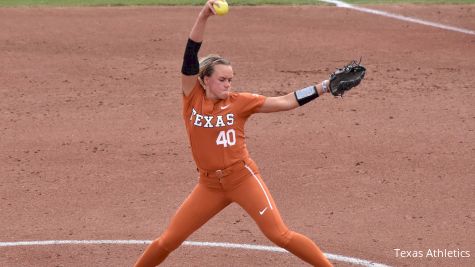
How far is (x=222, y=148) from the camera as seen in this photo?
25.3 feet

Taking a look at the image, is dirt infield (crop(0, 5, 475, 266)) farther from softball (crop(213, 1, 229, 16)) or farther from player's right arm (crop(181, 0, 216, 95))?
softball (crop(213, 1, 229, 16))

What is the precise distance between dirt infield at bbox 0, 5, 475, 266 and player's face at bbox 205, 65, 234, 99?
1859 mm

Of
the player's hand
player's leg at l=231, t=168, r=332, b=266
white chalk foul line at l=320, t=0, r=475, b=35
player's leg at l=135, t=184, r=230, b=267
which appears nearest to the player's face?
the player's hand

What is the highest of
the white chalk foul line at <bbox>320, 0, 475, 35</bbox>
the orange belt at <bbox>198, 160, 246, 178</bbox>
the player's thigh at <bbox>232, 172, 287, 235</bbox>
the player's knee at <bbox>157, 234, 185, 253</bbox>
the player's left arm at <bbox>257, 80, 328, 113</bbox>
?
the white chalk foul line at <bbox>320, 0, 475, 35</bbox>

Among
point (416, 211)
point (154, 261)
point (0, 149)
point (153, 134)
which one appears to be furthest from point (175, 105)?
point (154, 261)

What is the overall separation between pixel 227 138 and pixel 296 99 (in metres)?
0.62

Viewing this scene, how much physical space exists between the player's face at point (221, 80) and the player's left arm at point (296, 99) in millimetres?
334

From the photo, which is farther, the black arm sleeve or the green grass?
the green grass

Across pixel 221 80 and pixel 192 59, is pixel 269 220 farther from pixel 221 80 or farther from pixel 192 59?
pixel 192 59

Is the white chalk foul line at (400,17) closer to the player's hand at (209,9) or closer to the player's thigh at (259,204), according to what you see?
the player's thigh at (259,204)

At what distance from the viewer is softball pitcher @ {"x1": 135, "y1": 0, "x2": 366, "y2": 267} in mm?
7668

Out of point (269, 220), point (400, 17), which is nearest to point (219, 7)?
point (269, 220)

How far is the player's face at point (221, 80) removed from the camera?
25.0 ft

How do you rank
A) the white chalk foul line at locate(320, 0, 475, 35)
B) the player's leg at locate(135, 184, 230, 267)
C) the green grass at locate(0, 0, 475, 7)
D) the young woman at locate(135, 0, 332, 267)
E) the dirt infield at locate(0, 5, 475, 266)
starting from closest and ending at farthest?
the young woman at locate(135, 0, 332, 267), the player's leg at locate(135, 184, 230, 267), the dirt infield at locate(0, 5, 475, 266), the white chalk foul line at locate(320, 0, 475, 35), the green grass at locate(0, 0, 475, 7)
